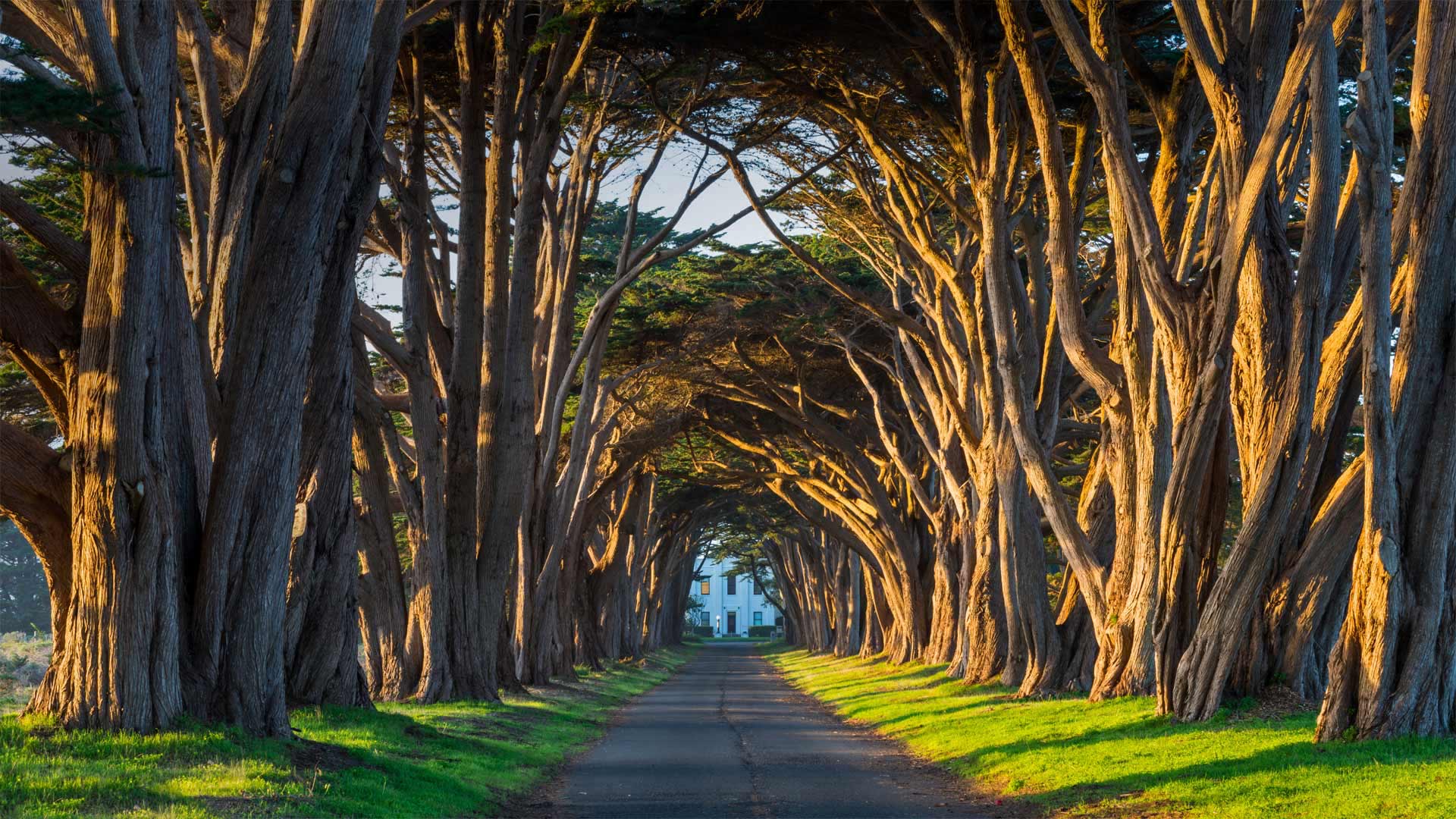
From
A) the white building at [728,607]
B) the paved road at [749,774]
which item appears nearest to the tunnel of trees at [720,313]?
the paved road at [749,774]

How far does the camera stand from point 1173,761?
444 inches

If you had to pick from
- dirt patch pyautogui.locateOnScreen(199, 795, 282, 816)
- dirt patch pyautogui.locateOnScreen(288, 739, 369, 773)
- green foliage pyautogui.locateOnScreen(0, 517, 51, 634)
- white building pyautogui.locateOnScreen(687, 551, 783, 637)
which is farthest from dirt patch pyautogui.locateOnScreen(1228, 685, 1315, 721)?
white building pyautogui.locateOnScreen(687, 551, 783, 637)

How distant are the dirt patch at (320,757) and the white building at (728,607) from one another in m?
129

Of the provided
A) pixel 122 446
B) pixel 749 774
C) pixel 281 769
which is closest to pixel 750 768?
pixel 749 774

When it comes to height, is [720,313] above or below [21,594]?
above

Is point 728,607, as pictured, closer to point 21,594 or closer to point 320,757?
point 21,594

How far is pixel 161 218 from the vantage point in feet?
33.1

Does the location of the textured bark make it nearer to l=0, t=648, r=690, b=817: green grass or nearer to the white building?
l=0, t=648, r=690, b=817: green grass

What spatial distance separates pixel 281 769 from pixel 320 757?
0.85 metres

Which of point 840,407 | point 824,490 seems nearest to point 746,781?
point 840,407

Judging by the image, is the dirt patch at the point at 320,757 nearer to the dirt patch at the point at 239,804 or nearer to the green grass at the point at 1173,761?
the dirt patch at the point at 239,804

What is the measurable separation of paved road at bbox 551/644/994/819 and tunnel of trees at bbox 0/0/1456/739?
97.8 inches

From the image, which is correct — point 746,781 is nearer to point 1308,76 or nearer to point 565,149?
point 1308,76

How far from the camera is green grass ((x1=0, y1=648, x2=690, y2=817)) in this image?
25.7 feet
